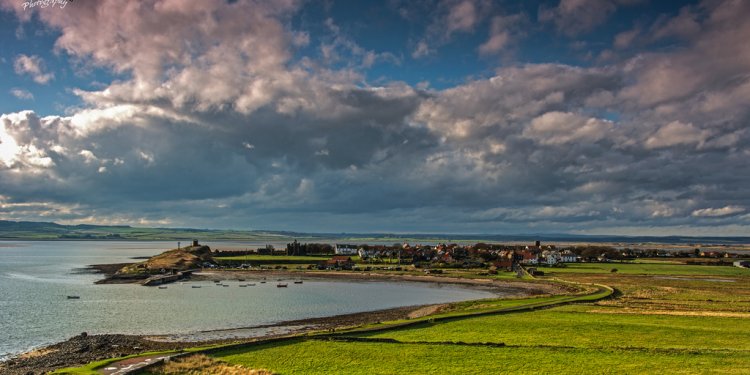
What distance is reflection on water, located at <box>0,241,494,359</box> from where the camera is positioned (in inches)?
2360

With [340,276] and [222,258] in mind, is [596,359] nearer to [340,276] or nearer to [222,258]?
[340,276]

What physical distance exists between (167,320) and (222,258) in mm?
132000

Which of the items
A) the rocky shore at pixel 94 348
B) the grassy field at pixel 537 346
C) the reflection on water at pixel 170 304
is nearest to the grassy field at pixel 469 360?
the grassy field at pixel 537 346

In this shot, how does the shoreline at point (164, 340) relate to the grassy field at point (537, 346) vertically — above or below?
below

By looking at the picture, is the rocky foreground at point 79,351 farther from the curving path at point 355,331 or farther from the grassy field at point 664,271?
the grassy field at point 664,271

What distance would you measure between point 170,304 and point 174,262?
277 ft

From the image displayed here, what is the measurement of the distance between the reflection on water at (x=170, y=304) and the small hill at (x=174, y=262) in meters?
17.1

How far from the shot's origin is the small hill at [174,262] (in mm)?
144500

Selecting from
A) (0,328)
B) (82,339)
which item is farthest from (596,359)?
(0,328)

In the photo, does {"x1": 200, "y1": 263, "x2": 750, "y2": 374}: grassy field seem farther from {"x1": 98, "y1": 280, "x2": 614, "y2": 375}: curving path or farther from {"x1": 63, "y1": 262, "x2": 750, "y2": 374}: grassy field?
{"x1": 98, "y1": 280, "x2": 614, "y2": 375}: curving path

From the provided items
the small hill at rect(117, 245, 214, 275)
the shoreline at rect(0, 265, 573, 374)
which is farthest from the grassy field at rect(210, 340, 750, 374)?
the small hill at rect(117, 245, 214, 275)

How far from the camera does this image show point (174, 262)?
161250mm

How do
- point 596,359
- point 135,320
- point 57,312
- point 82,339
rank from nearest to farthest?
point 596,359 < point 82,339 < point 135,320 < point 57,312

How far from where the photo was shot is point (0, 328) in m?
58.6
